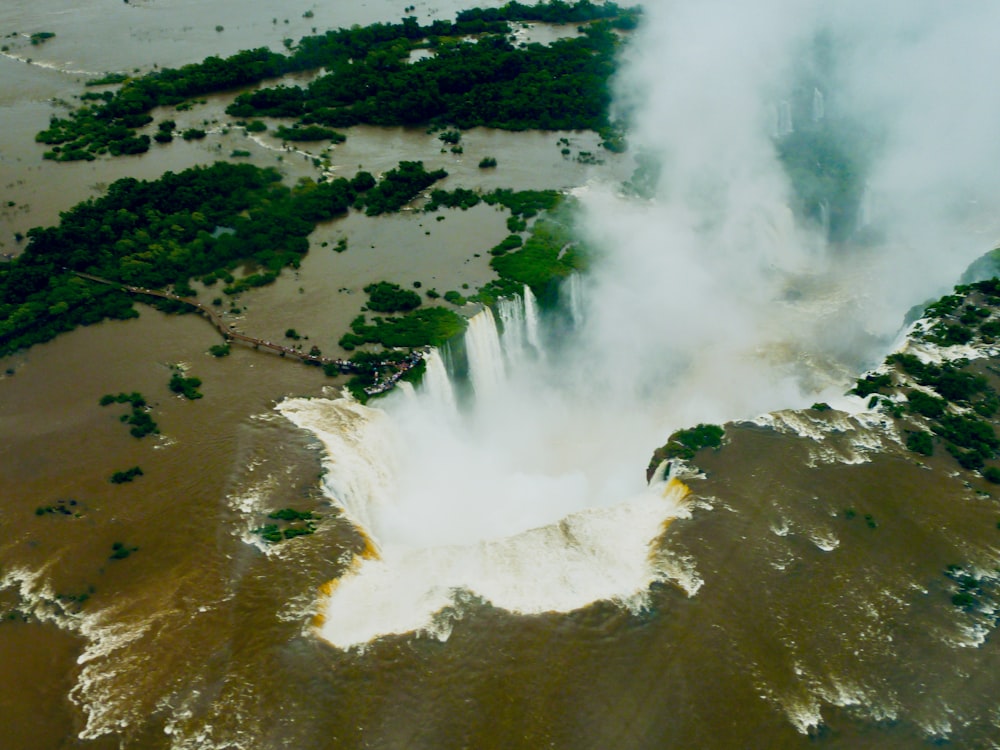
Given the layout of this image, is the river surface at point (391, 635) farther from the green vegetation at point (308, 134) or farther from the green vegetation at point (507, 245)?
the green vegetation at point (308, 134)

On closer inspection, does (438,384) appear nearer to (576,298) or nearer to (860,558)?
(576,298)

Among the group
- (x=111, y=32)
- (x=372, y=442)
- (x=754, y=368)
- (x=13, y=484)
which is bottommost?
(x=754, y=368)

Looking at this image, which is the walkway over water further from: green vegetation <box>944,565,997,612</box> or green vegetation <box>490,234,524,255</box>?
green vegetation <box>944,565,997,612</box>

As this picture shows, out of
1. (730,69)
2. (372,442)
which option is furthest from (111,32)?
(372,442)

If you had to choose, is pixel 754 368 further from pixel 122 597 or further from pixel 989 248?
pixel 122 597

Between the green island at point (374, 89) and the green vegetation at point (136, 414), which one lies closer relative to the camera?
the green vegetation at point (136, 414)

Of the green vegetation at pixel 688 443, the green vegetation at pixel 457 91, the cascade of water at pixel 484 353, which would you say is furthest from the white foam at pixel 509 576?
the green vegetation at pixel 457 91
